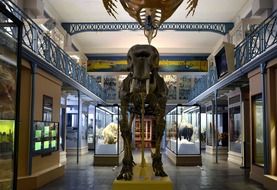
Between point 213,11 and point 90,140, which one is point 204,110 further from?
point 213,11

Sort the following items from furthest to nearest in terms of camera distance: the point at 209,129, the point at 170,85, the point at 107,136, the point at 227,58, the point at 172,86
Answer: the point at 172,86 → the point at 170,85 → the point at 209,129 → the point at 107,136 → the point at 227,58

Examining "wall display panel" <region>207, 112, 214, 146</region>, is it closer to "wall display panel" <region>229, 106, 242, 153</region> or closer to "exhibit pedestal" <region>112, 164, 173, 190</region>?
"wall display panel" <region>229, 106, 242, 153</region>

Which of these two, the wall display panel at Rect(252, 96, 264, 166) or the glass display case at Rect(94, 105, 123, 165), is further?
the glass display case at Rect(94, 105, 123, 165)

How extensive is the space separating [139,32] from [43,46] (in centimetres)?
999

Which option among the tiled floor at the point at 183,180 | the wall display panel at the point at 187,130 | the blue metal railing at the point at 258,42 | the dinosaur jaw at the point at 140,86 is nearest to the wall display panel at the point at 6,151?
the dinosaur jaw at the point at 140,86

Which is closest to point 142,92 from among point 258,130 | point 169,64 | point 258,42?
point 258,130

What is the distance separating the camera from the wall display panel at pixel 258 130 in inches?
434

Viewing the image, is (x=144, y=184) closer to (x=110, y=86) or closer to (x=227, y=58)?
(x=227, y=58)

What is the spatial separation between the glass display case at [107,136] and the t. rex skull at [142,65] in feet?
32.9

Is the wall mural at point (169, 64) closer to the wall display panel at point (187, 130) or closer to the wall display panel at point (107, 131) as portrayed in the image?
the wall display panel at point (187, 130)

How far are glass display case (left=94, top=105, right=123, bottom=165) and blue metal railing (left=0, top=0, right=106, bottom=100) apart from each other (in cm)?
231

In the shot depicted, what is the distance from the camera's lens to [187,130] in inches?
664

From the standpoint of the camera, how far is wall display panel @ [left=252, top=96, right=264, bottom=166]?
11.0 metres

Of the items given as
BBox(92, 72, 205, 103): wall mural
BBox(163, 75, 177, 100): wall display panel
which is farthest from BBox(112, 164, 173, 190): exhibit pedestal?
BBox(163, 75, 177, 100): wall display panel
